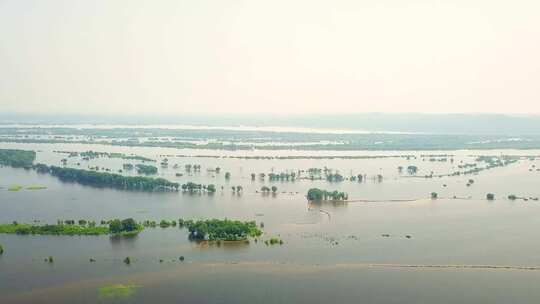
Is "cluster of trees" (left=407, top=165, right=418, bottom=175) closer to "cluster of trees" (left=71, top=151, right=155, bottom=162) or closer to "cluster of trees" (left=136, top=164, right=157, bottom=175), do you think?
"cluster of trees" (left=136, top=164, right=157, bottom=175)

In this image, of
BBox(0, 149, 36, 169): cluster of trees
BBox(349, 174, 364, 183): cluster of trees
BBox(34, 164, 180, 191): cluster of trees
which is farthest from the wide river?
BBox(0, 149, 36, 169): cluster of trees

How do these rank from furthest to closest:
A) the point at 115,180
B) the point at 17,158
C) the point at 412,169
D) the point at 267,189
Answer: the point at 17,158, the point at 412,169, the point at 115,180, the point at 267,189

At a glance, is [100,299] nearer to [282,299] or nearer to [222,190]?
[282,299]

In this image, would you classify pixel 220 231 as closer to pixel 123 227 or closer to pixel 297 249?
pixel 297 249

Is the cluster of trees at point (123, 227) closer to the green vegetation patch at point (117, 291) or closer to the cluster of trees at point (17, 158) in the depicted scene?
the green vegetation patch at point (117, 291)

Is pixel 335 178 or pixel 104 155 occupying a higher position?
pixel 104 155

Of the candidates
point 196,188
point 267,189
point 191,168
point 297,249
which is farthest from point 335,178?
point 297,249

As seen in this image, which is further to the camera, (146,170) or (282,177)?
(146,170)
